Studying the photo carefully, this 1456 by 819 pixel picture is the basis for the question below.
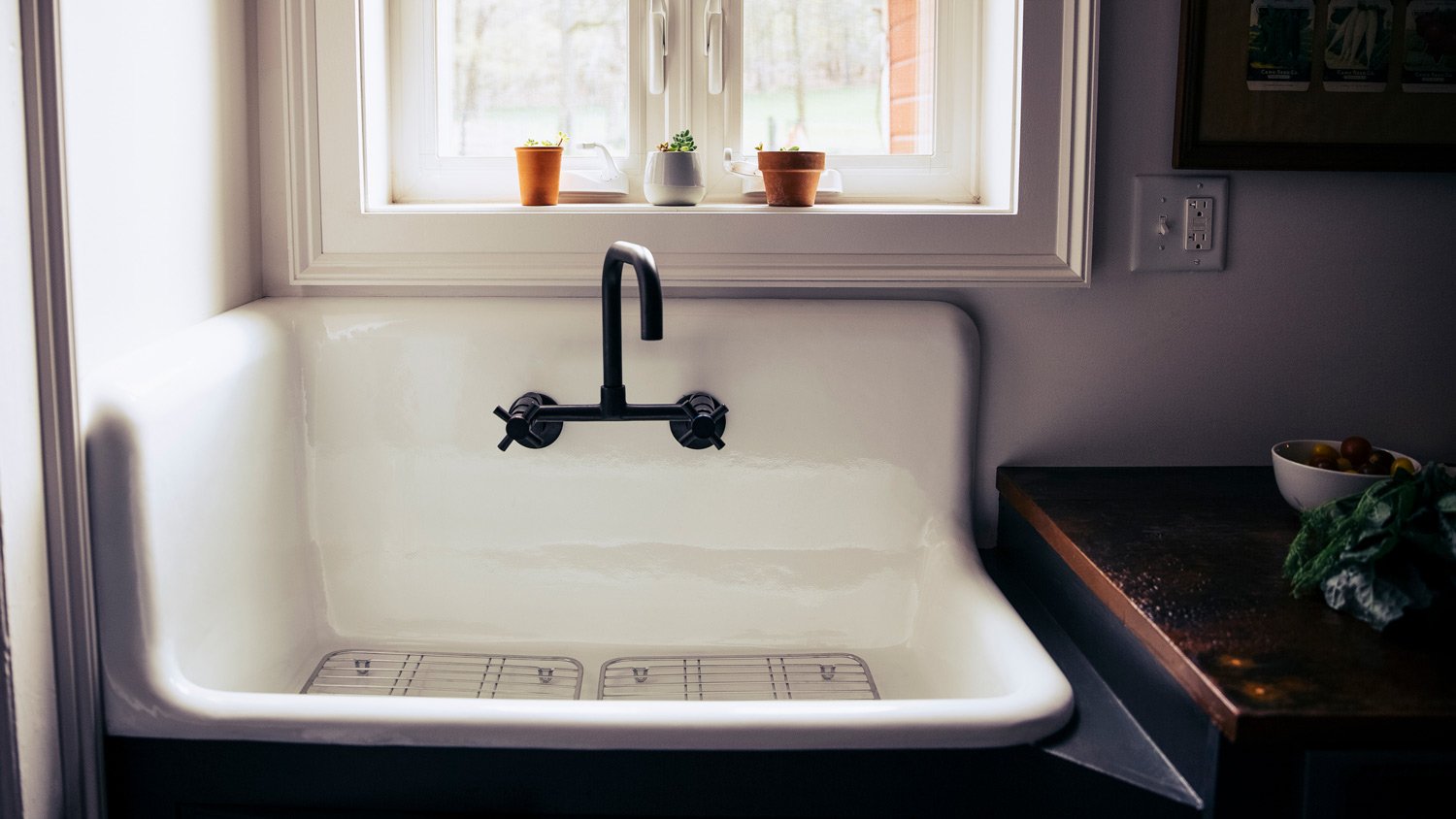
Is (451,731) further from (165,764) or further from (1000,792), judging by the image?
(1000,792)

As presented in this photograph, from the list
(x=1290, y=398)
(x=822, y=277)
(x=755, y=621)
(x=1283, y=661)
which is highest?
(x=822, y=277)

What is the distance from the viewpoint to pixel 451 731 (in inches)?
34.9

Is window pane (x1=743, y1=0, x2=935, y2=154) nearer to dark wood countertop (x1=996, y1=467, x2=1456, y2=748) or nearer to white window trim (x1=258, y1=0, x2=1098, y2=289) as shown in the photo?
white window trim (x1=258, y1=0, x2=1098, y2=289)

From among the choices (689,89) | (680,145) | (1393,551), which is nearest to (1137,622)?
(1393,551)

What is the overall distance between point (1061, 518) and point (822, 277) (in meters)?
0.40

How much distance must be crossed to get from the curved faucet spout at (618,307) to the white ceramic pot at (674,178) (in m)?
0.32

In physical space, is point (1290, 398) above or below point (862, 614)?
above

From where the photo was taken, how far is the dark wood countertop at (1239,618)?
765mm

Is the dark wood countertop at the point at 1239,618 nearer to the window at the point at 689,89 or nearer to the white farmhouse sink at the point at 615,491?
the white farmhouse sink at the point at 615,491

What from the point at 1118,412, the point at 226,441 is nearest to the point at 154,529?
the point at 226,441

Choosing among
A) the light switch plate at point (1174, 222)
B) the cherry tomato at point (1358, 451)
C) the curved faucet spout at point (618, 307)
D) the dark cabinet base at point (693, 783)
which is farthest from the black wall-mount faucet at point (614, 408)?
the cherry tomato at point (1358, 451)

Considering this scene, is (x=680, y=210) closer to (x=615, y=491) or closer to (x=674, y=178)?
(x=674, y=178)

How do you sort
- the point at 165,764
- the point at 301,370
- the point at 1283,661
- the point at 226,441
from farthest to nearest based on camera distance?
the point at 301,370
the point at 226,441
the point at 165,764
the point at 1283,661

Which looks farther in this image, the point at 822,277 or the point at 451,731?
the point at 822,277
